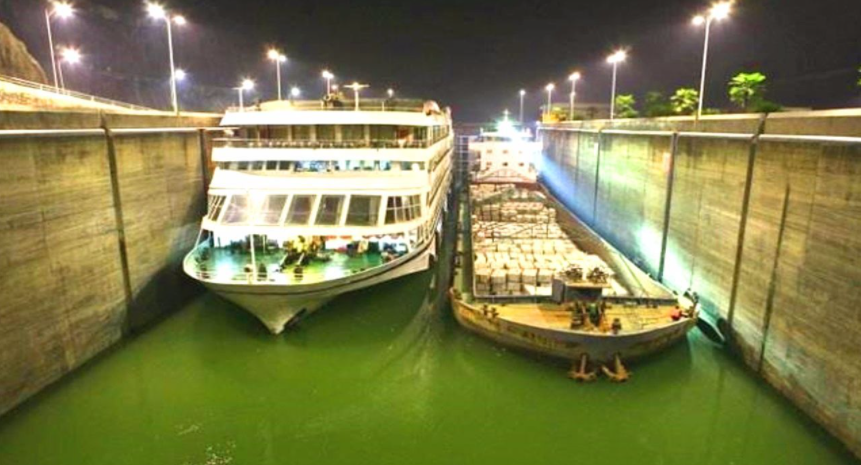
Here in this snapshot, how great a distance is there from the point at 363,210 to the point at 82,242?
864cm

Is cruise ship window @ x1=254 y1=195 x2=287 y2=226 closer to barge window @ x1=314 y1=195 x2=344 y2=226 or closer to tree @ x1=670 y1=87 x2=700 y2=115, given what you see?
barge window @ x1=314 y1=195 x2=344 y2=226

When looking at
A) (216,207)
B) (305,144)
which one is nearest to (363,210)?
(305,144)

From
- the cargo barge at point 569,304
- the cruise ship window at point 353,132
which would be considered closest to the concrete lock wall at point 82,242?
the cruise ship window at point 353,132

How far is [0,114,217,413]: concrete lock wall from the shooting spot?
12742mm

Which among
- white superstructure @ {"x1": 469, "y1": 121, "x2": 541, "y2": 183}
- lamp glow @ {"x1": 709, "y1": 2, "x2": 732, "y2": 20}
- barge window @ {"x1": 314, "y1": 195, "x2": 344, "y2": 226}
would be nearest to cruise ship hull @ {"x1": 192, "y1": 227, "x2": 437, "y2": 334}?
barge window @ {"x1": 314, "y1": 195, "x2": 344, "y2": 226}

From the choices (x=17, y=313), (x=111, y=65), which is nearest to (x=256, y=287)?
(x=17, y=313)

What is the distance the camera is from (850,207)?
1134cm

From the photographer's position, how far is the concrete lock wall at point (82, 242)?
12.7 metres

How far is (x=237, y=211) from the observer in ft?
62.6

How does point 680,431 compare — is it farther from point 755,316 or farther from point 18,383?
point 18,383

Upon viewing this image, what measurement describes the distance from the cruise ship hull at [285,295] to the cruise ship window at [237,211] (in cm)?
281

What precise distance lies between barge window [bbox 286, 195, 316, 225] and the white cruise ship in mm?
36

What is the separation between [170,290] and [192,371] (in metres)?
5.56

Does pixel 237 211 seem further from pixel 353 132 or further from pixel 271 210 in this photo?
pixel 353 132
